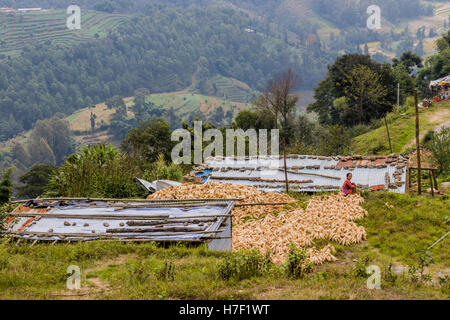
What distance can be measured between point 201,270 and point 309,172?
21.9 feet

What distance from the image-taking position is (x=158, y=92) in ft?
381

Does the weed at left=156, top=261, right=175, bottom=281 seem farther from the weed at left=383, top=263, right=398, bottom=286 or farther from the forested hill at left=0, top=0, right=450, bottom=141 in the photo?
the forested hill at left=0, top=0, right=450, bottom=141

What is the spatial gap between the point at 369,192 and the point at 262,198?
7.64ft

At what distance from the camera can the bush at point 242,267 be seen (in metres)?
5.71

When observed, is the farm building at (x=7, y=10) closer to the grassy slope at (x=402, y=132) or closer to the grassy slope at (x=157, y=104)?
the grassy slope at (x=157, y=104)

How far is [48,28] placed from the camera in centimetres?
13188

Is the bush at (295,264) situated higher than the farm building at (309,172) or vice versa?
the farm building at (309,172)

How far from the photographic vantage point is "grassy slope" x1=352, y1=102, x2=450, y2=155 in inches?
745

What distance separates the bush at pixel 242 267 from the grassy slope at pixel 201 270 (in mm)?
107

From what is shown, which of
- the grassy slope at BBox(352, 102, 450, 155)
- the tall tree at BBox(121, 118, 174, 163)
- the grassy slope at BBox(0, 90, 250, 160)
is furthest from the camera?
the grassy slope at BBox(0, 90, 250, 160)

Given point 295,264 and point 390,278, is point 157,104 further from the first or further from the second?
point 390,278

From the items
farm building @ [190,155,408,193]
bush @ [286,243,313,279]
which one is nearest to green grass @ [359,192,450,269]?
farm building @ [190,155,408,193]

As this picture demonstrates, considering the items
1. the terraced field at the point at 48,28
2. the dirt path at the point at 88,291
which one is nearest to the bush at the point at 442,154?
the dirt path at the point at 88,291

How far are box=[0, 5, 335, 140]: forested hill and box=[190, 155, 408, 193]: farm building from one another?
8757 centimetres
